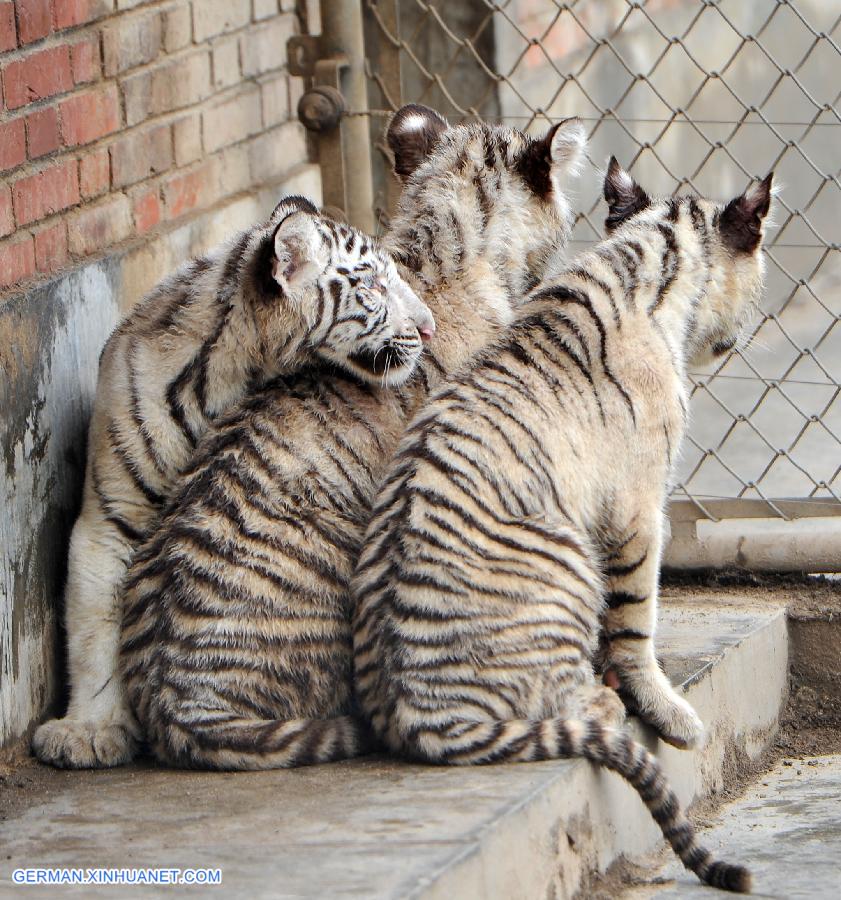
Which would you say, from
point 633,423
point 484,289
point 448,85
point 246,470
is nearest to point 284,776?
point 246,470

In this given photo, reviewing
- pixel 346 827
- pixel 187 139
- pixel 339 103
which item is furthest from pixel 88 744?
pixel 339 103

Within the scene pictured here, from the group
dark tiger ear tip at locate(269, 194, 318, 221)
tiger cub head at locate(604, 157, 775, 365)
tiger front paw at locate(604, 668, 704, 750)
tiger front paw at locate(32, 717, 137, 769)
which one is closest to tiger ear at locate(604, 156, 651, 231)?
tiger cub head at locate(604, 157, 775, 365)

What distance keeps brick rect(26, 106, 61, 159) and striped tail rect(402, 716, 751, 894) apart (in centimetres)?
173

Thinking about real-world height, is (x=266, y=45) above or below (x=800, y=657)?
above

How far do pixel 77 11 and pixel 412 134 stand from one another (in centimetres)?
Result: 102

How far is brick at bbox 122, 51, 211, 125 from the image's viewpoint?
14.2 ft

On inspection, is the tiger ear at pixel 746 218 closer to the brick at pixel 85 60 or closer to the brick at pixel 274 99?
the brick at pixel 85 60

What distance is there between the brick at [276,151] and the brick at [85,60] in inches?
39.4

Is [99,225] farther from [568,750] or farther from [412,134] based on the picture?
[568,750]

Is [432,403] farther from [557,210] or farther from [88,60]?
[88,60]

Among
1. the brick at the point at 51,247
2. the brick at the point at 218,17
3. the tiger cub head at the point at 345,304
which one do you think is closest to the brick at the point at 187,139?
the brick at the point at 218,17

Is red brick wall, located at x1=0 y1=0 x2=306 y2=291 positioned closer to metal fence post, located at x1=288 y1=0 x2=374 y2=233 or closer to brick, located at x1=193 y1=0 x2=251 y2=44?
brick, located at x1=193 y1=0 x2=251 y2=44

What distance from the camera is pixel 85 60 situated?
159 inches

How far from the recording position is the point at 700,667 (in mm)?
4051
